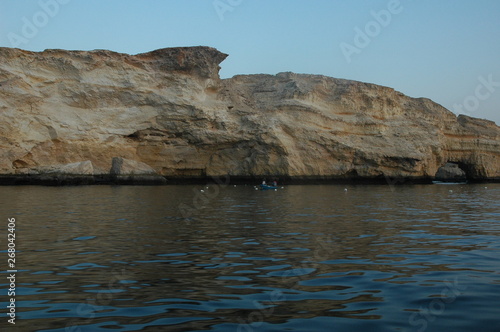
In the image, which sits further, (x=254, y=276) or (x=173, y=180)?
(x=173, y=180)

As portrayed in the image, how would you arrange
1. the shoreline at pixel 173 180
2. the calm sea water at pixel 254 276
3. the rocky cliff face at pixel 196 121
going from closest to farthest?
the calm sea water at pixel 254 276 → the shoreline at pixel 173 180 → the rocky cliff face at pixel 196 121

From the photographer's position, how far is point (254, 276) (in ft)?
22.5

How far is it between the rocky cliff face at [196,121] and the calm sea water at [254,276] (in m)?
28.1

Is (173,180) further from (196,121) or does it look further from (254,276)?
(254,276)

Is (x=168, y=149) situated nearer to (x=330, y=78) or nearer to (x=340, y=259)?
(x=330, y=78)

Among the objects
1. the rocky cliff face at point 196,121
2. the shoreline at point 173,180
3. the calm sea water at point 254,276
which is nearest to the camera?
the calm sea water at point 254,276

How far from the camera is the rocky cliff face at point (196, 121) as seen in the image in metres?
38.8

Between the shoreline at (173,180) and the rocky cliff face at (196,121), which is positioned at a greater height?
the rocky cliff face at (196,121)

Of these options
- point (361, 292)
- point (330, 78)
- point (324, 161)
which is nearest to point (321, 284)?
point (361, 292)

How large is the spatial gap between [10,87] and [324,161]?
94.6 feet

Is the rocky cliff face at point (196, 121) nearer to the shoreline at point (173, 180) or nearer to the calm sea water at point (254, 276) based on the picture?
the shoreline at point (173, 180)

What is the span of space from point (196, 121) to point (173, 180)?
19.6ft

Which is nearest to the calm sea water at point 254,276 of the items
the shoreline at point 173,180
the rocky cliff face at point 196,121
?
the shoreline at point 173,180

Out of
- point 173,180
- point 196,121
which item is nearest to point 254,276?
point 196,121
